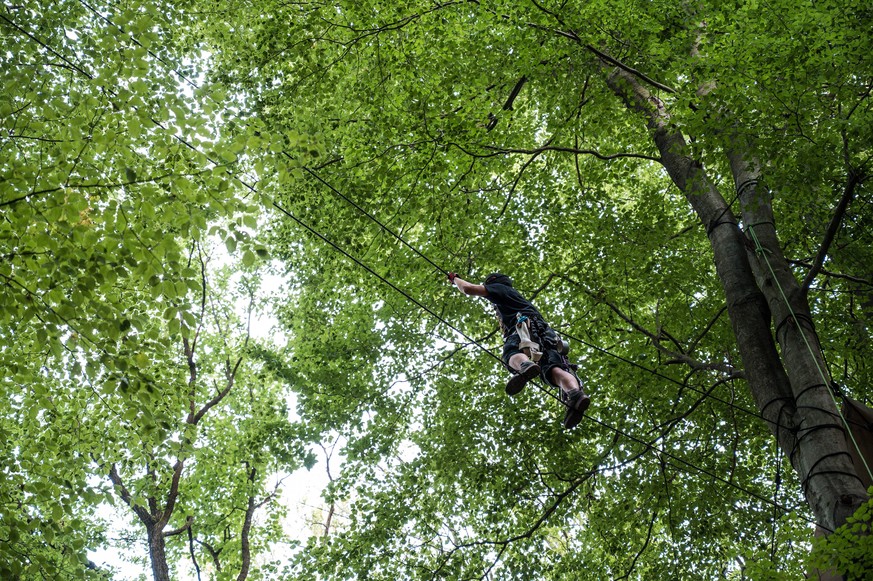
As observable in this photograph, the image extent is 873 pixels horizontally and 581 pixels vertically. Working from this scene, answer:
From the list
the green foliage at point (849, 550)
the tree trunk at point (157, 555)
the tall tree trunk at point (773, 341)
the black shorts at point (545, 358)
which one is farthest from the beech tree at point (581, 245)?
the tree trunk at point (157, 555)

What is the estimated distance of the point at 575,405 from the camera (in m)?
5.86

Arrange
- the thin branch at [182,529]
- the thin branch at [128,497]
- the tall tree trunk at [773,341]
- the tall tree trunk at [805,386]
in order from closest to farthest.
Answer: the tall tree trunk at [805,386]
the tall tree trunk at [773,341]
the thin branch at [128,497]
the thin branch at [182,529]

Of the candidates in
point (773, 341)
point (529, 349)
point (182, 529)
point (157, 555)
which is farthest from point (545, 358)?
point (182, 529)

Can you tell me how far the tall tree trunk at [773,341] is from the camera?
18.4ft

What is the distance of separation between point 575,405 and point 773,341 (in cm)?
224

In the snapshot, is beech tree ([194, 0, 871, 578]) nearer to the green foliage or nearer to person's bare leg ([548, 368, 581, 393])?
person's bare leg ([548, 368, 581, 393])

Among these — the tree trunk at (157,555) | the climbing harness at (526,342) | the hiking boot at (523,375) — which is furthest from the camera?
the tree trunk at (157,555)

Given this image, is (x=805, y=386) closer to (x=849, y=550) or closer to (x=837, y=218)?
(x=837, y=218)

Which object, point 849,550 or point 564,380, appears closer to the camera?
point 849,550

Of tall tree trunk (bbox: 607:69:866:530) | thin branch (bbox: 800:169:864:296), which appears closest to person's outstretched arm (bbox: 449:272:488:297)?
tall tree trunk (bbox: 607:69:866:530)

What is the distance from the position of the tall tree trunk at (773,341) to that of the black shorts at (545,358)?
1.81m

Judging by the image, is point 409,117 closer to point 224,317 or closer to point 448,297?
point 448,297

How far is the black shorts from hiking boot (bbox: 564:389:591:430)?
1.67ft

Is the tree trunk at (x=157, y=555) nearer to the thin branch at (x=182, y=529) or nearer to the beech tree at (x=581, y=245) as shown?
the thin branch at (x=182, y=529)
